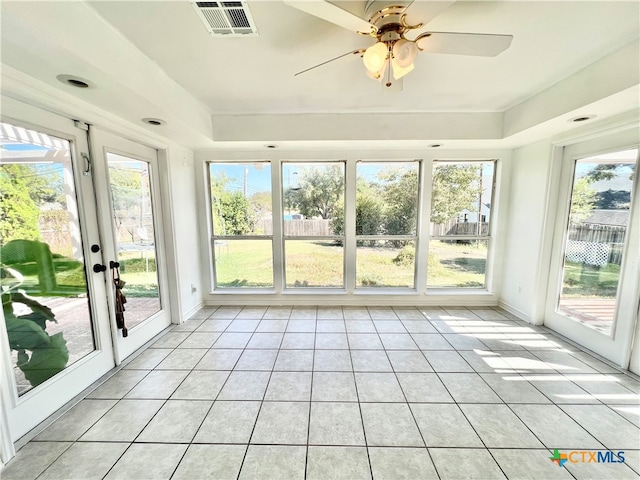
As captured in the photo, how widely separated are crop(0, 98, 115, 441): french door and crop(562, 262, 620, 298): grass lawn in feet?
15.3

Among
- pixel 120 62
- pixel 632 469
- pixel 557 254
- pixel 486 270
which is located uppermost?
pixel 120 62

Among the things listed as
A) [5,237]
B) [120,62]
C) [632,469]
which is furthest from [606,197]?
[5,237]

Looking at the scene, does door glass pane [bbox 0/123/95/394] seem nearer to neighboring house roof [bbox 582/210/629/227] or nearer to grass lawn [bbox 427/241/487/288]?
grass lawn [bbox 427/241/487/288]

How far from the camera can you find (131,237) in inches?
103

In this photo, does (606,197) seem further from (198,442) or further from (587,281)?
(198,442)

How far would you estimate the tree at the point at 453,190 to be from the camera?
3594 millimetres

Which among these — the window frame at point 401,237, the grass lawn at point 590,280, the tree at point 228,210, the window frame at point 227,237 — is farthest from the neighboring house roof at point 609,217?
the tree at point 228,210

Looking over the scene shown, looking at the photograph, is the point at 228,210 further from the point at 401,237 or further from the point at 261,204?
Answer: the point at 401,237

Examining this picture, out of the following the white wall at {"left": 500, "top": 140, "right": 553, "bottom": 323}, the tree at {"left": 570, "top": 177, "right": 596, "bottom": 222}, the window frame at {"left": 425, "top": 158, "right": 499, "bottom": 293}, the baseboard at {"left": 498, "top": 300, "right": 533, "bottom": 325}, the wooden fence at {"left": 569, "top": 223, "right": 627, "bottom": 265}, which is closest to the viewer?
the wooden fence at {"left": 569, "top": 223, "right": 627, "bottom": 265}

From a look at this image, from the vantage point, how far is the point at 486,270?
3.79 meters

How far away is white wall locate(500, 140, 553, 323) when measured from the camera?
9.77 ft

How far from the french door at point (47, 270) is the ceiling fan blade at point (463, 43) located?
8.24 feet

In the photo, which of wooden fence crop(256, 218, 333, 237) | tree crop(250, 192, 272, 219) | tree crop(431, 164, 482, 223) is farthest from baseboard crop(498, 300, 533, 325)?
tree crop(250, 192, 272, 219)

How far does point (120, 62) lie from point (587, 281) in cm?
444
